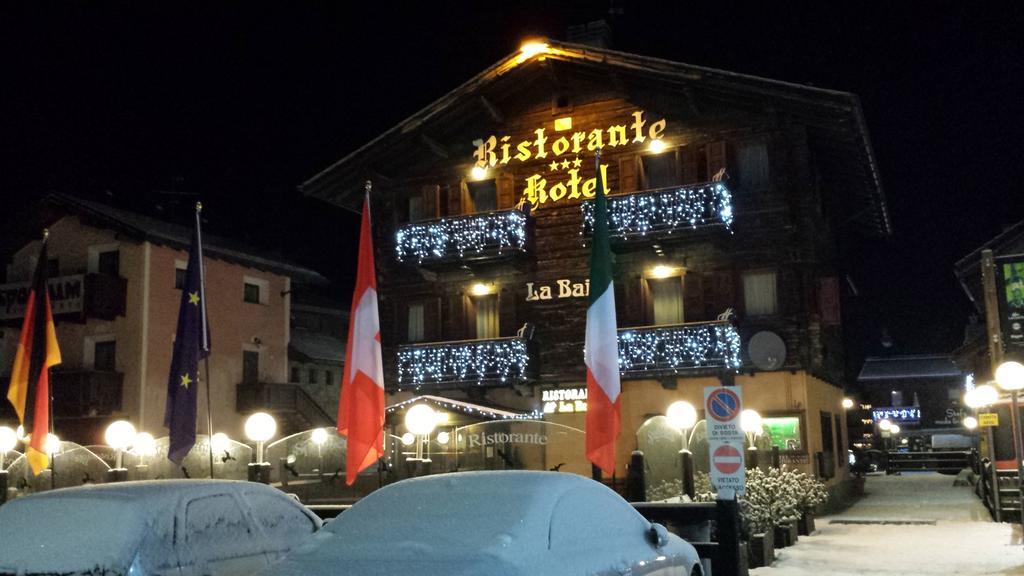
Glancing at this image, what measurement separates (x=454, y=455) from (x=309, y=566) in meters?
14.6

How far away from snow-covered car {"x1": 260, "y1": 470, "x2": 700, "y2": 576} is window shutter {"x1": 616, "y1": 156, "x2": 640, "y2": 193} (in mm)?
18139

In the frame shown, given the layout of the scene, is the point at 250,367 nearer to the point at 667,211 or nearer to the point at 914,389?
the point at 667,211

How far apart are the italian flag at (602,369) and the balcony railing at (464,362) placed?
11895 millimetres

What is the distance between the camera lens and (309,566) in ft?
20.1

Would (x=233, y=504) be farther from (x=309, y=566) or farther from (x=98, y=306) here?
(x=98, y=306)

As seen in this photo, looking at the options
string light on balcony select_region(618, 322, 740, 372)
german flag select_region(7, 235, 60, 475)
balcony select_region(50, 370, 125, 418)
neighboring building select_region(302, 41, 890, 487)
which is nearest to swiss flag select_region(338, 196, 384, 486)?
german flag select_region(7, 235, 60, 475)

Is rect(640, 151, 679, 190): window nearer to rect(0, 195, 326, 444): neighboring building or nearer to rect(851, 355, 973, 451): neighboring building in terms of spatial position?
rect(0, 195, 326, 444): neighboring building

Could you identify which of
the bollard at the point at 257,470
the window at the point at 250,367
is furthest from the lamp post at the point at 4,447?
the window at the point at 250,367

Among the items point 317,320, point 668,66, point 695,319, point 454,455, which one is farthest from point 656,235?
point 317,320

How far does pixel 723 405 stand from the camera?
11.1 meters

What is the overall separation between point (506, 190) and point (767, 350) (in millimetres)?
8398

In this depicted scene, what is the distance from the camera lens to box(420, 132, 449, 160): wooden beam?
90.5 feet

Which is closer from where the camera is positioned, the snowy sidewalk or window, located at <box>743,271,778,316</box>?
the snowy sidewalk

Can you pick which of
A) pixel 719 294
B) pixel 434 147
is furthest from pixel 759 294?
pixel 434 147
